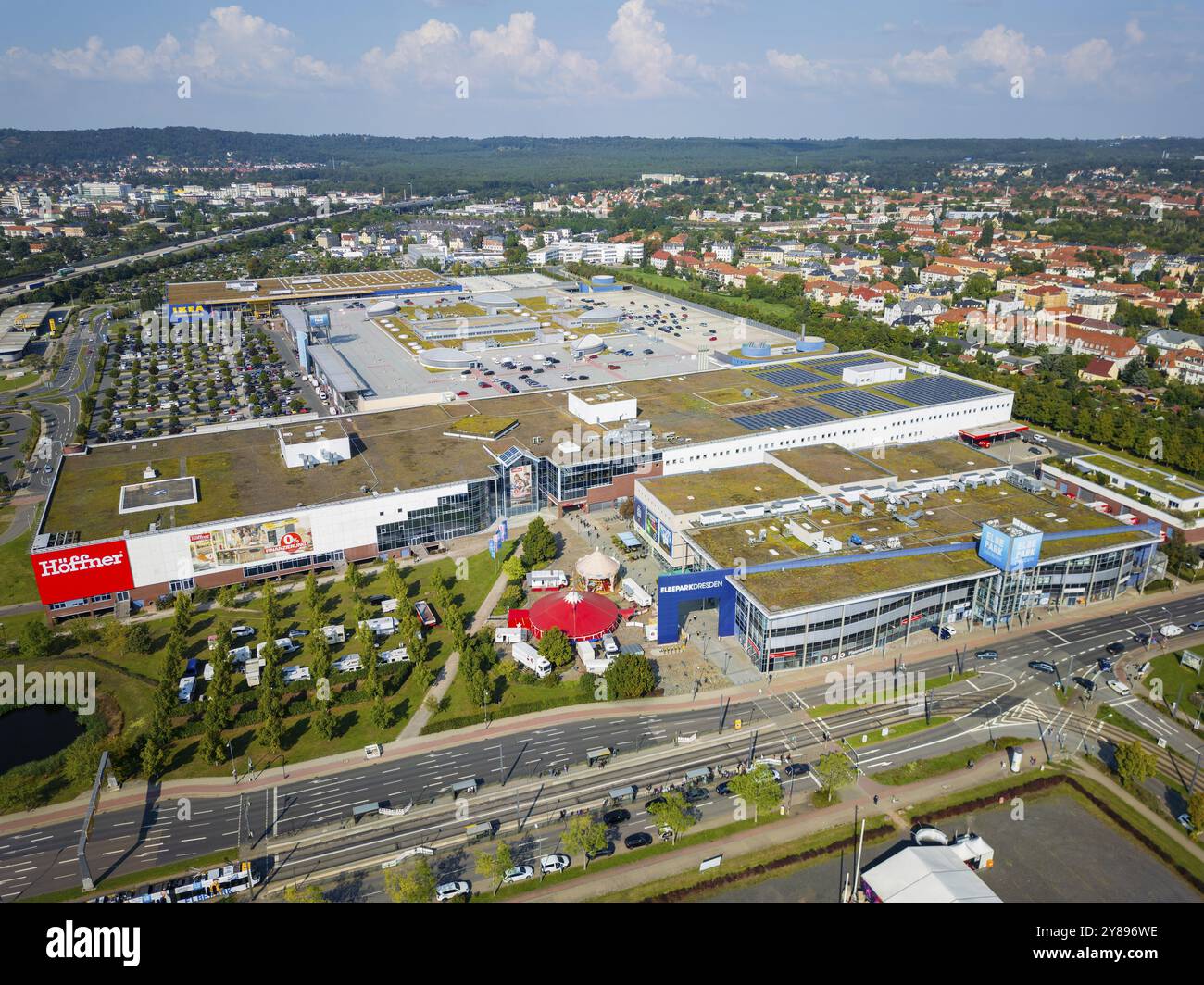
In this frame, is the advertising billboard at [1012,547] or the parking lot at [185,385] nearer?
the advertising billboard at [1012,547]

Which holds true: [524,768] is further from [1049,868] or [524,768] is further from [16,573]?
[16,573]

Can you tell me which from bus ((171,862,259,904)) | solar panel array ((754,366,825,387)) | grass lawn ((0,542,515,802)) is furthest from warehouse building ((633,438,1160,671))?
bus ((171,862,259,904))

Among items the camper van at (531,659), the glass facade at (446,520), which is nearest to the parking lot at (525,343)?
the glass facade at (446,520)

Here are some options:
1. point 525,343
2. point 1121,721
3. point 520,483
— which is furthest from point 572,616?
point 525,343

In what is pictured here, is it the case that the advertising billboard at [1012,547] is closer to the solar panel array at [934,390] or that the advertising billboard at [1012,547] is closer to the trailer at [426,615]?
the solar panel array at [934,390]

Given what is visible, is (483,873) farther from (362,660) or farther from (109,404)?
(109,404)

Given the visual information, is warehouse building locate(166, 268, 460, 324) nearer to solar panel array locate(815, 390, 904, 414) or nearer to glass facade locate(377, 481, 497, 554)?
solar panel array locate(815, 390, 904, 414)
